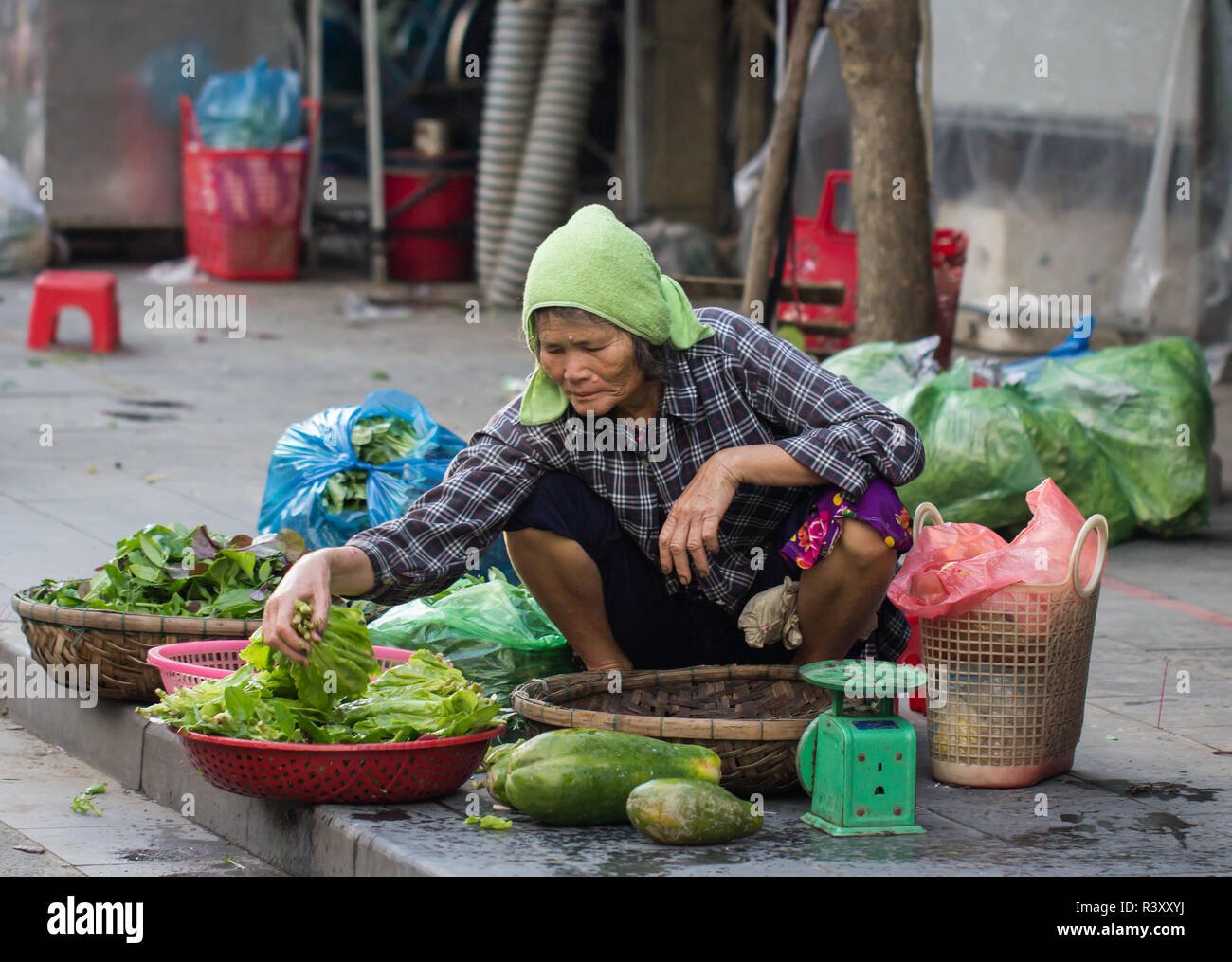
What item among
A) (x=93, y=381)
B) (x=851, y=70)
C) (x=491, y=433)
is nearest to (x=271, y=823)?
(x=491, y=433)

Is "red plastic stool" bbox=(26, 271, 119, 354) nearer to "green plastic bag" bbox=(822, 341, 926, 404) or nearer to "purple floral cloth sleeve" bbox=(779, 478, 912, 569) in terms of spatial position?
"green plastic bag" bbox=(822, 341, 926, 404)

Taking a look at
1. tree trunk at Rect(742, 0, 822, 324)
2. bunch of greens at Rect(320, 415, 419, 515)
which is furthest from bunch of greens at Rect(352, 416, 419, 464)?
tree trunk at Rect(742, 0, 822, 324)

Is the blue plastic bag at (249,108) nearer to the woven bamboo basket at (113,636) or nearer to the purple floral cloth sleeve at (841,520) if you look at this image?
the woven bamboo basket at (113,636)

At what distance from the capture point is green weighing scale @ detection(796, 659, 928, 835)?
9.75 feet

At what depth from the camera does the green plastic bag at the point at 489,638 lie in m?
3.80

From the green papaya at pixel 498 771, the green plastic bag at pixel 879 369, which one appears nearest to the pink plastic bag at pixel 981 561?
the green papaya at pixel 498 771

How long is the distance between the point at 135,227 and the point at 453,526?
10.1 meters

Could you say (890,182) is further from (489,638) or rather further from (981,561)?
(981,561)

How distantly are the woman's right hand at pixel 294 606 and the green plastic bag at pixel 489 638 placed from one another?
74 cm

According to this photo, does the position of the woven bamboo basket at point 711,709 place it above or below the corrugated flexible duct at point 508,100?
below

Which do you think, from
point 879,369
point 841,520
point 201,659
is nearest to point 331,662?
point 201,659

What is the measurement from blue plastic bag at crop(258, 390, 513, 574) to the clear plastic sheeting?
13.8 ft

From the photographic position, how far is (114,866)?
3.30m

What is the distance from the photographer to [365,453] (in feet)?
15.7
